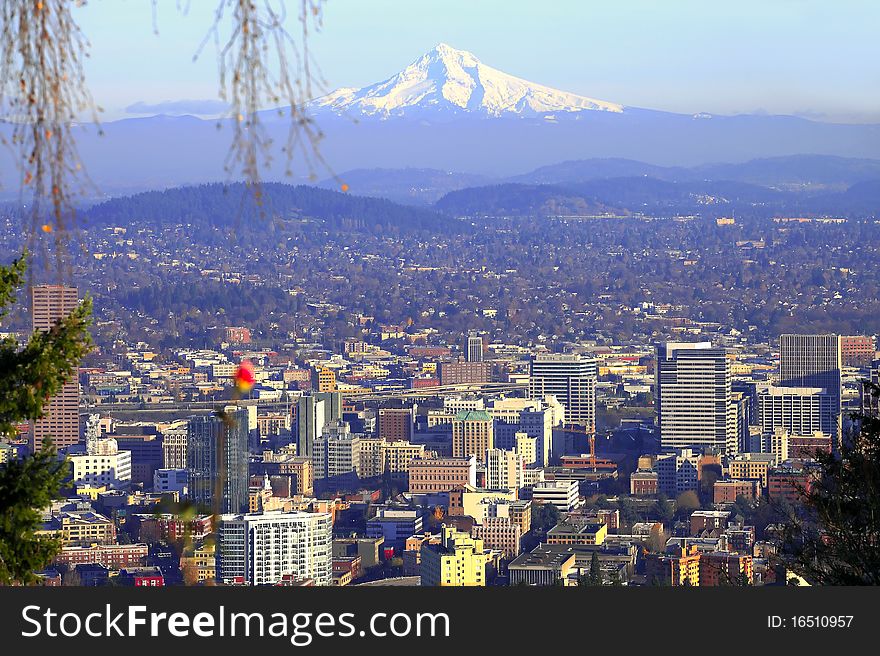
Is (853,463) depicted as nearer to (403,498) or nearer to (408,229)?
(403,498)

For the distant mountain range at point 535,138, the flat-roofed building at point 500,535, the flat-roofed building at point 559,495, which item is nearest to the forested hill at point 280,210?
the distant mountain range at point 535,138

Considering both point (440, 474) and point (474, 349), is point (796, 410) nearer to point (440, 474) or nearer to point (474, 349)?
point (440, 474)

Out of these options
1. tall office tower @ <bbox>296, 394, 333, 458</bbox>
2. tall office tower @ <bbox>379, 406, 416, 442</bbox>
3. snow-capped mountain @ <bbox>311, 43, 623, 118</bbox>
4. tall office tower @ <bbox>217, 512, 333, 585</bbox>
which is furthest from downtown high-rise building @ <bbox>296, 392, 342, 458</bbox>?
snow-capped mountain @ <bbox>311, 43, 623, 118</bbox>

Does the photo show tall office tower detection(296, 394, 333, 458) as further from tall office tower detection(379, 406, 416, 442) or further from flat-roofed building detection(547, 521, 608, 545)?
flat-roofed building detection(547, 521, 608, 545)

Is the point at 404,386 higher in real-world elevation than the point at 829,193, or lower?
lower

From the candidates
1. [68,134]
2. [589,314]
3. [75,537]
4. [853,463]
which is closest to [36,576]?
[68,134]

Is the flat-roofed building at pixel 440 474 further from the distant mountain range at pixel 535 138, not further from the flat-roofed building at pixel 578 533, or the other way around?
the distant mountain range at pixel 535 138
